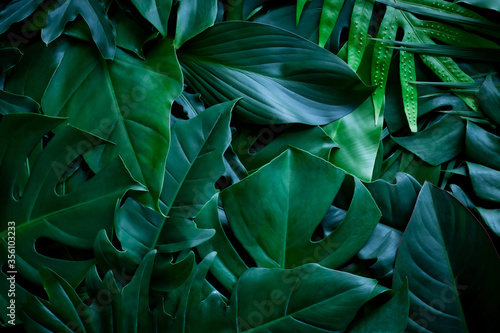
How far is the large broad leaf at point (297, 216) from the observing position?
2.77ft

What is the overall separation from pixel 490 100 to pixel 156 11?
70 centimetres

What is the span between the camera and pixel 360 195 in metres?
0.85

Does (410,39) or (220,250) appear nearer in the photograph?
(220,250)

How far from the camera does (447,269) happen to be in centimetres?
87

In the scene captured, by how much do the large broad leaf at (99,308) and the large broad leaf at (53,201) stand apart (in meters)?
0.04

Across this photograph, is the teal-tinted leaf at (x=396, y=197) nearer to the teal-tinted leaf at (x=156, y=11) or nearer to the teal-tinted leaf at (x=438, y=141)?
the teal-tinted leaf at (x=438, y=141)

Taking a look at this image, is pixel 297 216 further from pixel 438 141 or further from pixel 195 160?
pixel 438 141

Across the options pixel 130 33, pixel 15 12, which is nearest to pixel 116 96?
pixel 130 33

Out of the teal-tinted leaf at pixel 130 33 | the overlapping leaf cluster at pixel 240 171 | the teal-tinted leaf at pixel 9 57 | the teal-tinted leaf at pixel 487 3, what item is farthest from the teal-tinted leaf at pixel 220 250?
the teal-tinted leaf at pixel 487 3

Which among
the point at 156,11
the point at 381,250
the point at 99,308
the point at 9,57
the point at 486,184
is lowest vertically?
the point at 99,308

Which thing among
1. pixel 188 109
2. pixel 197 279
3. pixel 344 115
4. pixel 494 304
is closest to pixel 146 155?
pixel 188 109

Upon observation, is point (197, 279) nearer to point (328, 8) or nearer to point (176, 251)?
point (176, 251)

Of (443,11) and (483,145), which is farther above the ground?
(443,11)

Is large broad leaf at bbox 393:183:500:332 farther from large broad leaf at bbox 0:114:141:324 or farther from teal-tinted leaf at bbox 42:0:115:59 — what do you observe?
teal-tinted leaf at bbox 42:0:115:59
